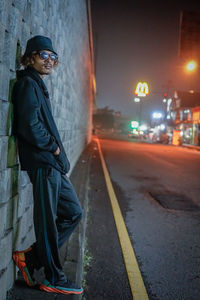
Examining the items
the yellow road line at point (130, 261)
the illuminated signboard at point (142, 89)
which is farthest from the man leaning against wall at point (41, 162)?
the illuminated signboard at point (142, 89)

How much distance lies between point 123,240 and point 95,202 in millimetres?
2147

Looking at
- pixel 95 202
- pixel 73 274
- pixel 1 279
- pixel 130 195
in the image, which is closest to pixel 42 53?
pixel 1 279

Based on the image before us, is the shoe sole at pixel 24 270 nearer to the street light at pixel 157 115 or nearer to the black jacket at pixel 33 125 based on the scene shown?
the black jacket at pixel 33 125

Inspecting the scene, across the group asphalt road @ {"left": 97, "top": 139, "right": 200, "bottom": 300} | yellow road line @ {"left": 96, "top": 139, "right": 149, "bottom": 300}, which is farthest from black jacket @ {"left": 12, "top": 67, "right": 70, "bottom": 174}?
asphalt road @ {"left": 97, "top": 139, "right": 200, "bottom": 300}

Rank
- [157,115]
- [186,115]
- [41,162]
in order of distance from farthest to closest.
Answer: [157,115] < [186,115] < [41,162]

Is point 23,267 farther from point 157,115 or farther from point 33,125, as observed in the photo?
point 157,115

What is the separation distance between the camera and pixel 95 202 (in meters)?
6.19

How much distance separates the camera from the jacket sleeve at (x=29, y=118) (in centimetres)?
215

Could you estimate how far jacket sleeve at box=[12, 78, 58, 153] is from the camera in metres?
2.15

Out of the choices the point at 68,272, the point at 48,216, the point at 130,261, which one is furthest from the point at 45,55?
the point at 130,261

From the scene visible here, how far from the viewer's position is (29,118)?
2.14m

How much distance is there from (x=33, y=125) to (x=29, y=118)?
62mm

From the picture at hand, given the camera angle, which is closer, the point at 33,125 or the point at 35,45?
the point at 33,125

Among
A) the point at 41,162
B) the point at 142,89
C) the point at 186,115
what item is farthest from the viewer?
the point at 186,115
